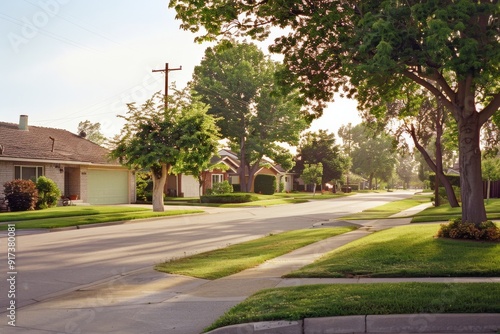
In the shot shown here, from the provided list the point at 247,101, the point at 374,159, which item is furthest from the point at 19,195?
the point at 374,159

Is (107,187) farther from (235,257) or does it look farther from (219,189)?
(235,257)

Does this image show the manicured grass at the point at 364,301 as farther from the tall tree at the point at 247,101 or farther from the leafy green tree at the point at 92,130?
the leafy green tree at the point at 92,130

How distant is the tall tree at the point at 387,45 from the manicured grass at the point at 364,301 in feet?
19.0

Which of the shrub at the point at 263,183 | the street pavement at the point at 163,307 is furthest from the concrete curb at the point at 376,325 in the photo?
the shrub at the point at 263,183

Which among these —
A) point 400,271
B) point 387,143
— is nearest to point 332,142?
point 387,143

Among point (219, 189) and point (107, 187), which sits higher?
point (107, 187)

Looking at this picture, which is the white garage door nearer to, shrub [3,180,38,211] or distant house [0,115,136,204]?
distant house [0,115,136,204]

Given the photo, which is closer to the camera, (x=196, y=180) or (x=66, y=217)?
(x=66, y=217)

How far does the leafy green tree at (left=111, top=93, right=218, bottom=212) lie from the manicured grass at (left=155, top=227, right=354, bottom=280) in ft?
41.3

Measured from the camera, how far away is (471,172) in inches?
559

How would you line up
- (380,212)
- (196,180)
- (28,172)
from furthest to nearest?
(196,180)
(380,212)
(28,172)

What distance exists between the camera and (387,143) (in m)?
129

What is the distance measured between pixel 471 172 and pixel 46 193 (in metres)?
24.8

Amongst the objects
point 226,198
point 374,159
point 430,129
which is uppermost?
point 374,159
